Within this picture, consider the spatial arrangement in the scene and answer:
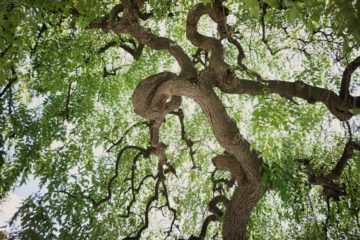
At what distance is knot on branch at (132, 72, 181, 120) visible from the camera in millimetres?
4270

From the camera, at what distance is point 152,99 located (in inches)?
173

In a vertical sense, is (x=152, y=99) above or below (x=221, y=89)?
below

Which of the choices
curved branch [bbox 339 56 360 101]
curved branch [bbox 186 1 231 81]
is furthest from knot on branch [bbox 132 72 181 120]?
curved branch [bbox 339 56 360 101]

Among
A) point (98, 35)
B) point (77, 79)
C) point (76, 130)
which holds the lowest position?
point (76, 130)

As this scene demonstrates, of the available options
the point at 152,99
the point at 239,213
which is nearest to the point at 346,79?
the point at 239,213

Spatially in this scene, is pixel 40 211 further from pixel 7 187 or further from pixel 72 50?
pixel 72 50

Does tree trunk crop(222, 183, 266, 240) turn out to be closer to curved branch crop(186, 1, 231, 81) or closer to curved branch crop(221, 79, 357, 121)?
curved branch crop(221, 79, 357, 121)

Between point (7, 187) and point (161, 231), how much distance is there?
256 cm

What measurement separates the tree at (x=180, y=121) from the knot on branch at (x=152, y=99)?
0.02m

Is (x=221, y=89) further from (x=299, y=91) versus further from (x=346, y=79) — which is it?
(x=346, y=79)

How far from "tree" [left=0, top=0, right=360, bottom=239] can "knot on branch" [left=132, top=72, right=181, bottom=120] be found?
2cm

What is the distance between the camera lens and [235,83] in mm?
4188

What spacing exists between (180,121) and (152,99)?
1.66m

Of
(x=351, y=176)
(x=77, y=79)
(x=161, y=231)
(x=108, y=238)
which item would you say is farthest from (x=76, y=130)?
(x=351, y=176)
